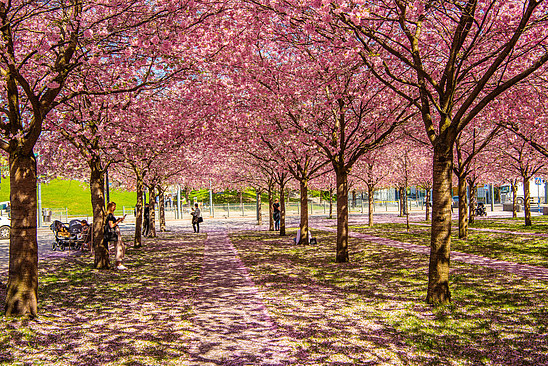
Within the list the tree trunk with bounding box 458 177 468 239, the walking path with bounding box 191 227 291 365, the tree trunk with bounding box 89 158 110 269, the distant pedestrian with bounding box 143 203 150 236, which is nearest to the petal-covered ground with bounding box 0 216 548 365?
the walking path with bounding box 191 227 291 365

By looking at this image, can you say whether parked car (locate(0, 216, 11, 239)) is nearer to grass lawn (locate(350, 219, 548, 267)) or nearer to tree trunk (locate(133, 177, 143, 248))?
tree trunk (locate(133, 177, 143, 248))

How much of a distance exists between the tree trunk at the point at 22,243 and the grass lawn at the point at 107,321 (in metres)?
0.34

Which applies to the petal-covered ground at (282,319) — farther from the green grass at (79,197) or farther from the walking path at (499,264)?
the green grass at (79,197)

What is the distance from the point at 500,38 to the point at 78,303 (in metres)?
11.2

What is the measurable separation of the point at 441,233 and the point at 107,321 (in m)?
5.95

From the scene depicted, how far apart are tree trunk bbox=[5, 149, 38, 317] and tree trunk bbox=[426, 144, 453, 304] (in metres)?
7.04

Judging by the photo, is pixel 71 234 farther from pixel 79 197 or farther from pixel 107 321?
pixel 79 197

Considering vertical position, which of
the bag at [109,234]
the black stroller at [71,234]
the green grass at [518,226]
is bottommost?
the green grass at [518,226]

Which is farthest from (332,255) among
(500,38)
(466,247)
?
(500,38)

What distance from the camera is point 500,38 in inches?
384

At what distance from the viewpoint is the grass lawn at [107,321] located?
517 cm

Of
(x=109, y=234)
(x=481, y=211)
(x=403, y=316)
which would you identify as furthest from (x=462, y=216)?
(x=481, y=211)

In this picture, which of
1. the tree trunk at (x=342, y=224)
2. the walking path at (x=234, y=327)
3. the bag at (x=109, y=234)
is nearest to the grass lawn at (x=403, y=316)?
the walking path at (x=234, y=327)

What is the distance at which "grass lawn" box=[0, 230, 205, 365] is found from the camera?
517 centimetres
